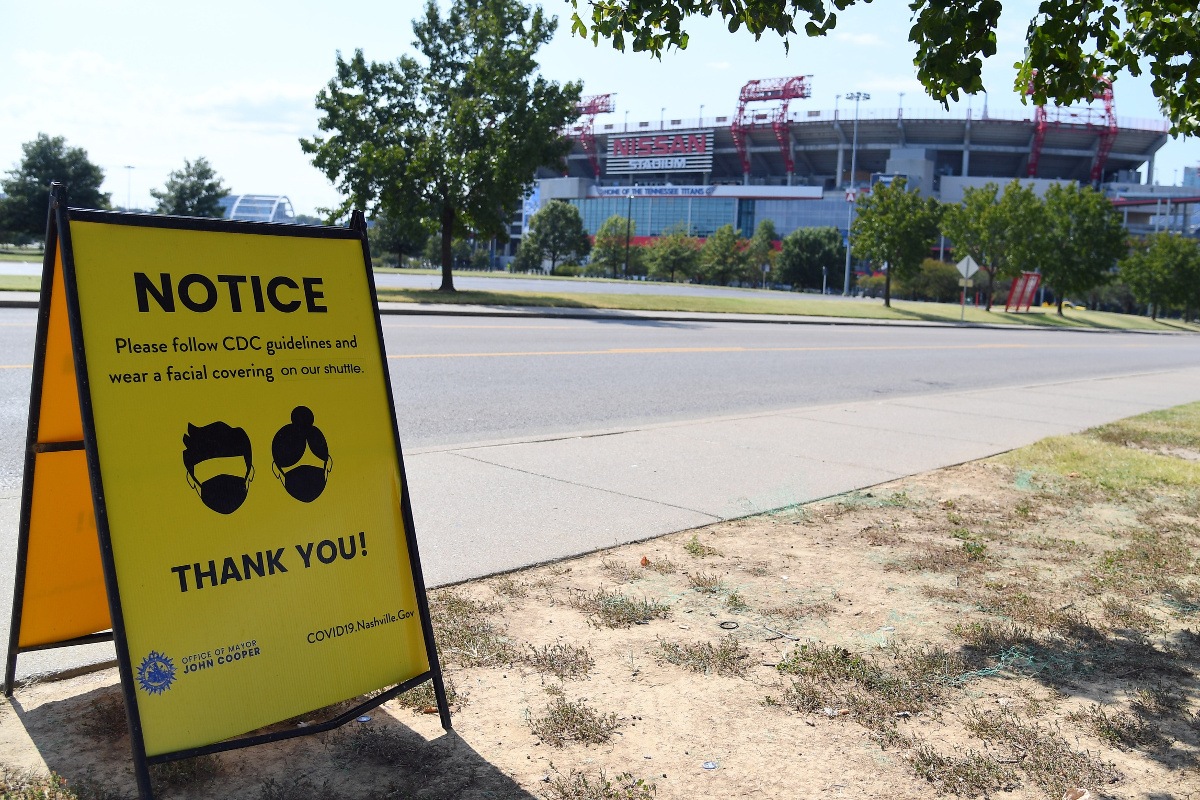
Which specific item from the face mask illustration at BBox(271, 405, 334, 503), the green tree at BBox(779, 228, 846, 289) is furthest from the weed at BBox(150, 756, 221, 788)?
the green tree at BBox(779, 228, 846, 289)

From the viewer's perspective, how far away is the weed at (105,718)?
306 centimetres

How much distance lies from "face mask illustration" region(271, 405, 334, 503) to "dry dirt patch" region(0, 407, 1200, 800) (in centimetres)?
77

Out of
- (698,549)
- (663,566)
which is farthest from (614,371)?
(663,566)

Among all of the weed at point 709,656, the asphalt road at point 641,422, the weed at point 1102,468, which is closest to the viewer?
the weed at point 709,656

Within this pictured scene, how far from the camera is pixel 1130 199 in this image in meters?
125

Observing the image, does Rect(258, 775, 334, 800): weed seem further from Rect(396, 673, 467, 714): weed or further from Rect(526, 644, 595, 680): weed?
Rect(526, 644, 595, 680): weed

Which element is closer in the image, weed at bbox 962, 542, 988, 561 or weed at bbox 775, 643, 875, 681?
weed at bbox 775, 643, 875, 681

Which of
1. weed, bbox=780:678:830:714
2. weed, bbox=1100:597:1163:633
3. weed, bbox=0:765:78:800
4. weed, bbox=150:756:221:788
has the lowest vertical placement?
weed, bbox=1100:597:1163:633

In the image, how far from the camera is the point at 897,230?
158 ft

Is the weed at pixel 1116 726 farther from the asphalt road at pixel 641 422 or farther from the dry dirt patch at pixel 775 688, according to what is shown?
the asphalt road at pixel 641 422

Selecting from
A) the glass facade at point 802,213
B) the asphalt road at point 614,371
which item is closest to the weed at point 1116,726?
the asphalt road at point 614,371

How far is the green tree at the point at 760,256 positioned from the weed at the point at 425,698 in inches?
3824

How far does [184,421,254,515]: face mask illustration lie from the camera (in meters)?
2.82

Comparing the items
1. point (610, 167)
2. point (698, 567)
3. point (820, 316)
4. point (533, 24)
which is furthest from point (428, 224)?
point (610, 167)
